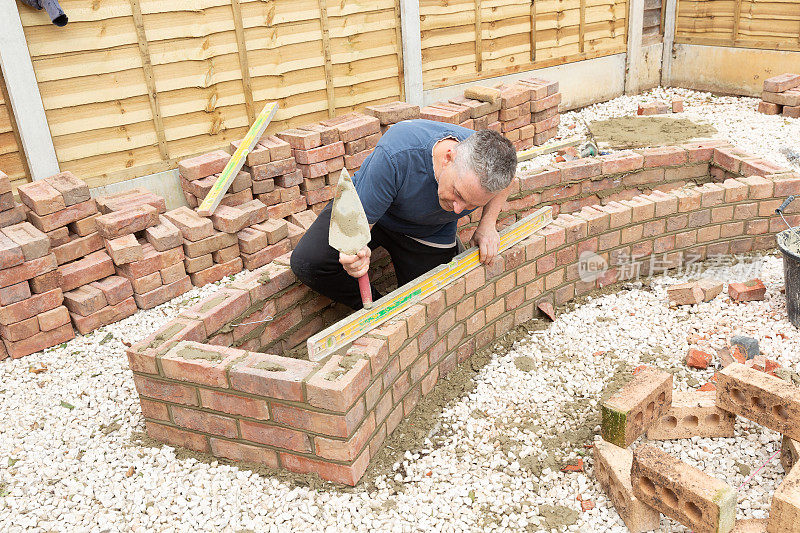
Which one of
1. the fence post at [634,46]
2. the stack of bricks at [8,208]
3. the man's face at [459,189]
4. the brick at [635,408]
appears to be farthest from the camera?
the fence post at [634,46]

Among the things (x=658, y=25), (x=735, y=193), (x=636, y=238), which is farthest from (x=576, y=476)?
(x=658, y=25)

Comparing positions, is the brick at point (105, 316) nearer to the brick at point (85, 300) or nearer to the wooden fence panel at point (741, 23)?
the brick at point (85, 300)

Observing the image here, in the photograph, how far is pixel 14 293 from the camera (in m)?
4.23

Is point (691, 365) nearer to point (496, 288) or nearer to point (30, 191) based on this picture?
point (496, 288)

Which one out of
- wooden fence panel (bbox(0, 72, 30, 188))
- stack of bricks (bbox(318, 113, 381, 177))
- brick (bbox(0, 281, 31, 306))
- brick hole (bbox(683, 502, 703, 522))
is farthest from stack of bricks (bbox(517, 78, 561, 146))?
brick hole (bbox(683, 502, 703, 522))

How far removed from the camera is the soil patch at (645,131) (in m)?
7.42

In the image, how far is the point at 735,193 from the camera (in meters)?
4.68

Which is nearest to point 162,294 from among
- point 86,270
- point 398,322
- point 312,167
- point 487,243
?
point 86,270

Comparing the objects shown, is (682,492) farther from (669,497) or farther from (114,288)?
(114,288)

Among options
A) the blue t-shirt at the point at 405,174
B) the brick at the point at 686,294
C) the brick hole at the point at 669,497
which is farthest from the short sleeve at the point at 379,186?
the brick at the point at 686,294

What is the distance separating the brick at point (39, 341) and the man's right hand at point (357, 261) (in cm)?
251

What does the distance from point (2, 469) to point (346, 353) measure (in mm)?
1857

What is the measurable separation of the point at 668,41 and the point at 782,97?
9.41 ft

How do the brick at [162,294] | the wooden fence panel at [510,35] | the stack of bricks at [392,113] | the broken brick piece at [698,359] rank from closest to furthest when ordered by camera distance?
the broken brick piece at [698,359] → the brick at [162,294] → the stack of bricks at [392,113] → the wooden fence panel at [510,35]
